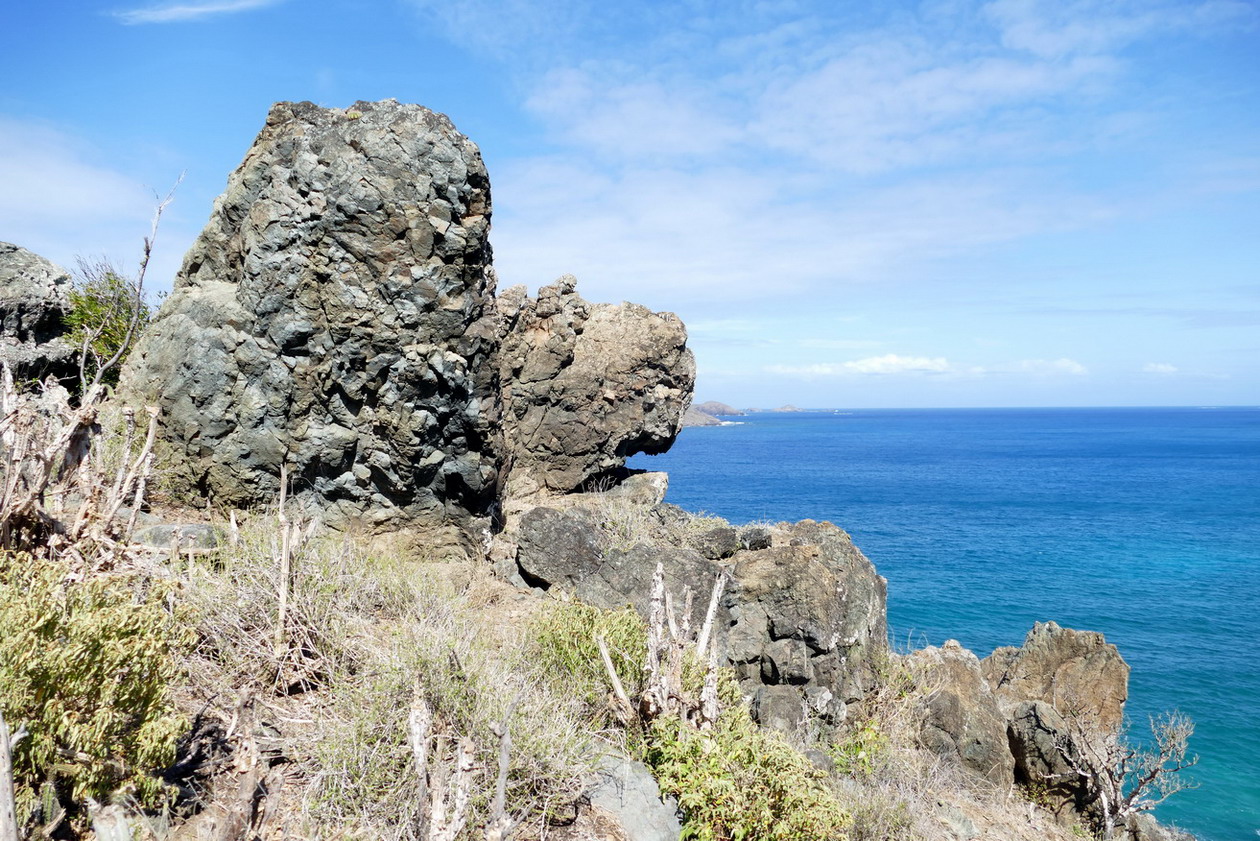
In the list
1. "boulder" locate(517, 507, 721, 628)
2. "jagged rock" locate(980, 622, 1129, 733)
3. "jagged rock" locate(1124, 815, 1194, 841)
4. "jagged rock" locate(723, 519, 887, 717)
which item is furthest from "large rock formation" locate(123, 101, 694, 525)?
"jagged rock" locate(1124, 815, 1194, 841)

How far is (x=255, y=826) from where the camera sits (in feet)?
17.5

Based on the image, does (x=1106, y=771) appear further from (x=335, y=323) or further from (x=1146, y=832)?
(x=335, y=323)

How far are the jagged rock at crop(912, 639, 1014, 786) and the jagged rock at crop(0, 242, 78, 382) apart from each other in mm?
20324

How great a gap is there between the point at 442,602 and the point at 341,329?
6.34 metres

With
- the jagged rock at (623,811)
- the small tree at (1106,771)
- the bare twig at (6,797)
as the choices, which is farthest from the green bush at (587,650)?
the small tree at (1106,771)

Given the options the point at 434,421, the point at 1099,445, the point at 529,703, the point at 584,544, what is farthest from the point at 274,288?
the point at 1099,445

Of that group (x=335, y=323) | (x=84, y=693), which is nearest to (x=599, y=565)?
(x=335, y=323)

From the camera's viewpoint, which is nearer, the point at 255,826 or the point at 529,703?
the point at 255,826

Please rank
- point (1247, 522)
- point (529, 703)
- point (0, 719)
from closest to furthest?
point (0, 719) < point (529, 703) < point (1247, 522)

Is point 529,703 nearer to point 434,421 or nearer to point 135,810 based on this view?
point 135,810

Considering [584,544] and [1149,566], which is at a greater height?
→ [584,544]

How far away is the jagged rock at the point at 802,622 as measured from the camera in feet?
45.1

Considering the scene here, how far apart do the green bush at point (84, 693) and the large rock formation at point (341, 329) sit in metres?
8.50

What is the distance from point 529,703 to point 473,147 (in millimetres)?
10441
